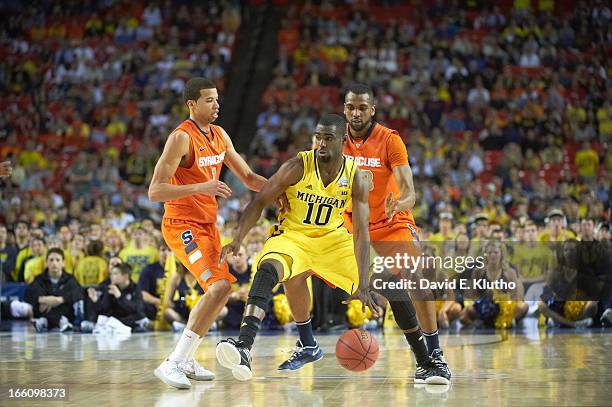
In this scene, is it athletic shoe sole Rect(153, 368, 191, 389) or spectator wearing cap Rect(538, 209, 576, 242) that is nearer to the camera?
athletic shoe sole Rect(153, 368, 191, 389)

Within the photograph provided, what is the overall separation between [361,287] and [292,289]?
0.86 metres

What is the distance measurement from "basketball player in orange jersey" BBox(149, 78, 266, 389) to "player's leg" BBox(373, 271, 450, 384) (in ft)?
4.00

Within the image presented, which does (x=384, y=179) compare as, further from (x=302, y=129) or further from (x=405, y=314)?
(x=302, y=129)

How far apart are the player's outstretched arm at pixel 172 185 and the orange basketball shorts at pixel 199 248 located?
12.4 inches

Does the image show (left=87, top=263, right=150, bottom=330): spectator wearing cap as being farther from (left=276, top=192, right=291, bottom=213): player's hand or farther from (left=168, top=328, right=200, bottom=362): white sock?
(left=276, top=192, right=291, bottom=213): player's hand

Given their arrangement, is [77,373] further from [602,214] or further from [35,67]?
[35,67]

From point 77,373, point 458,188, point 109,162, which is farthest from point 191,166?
point 109,162

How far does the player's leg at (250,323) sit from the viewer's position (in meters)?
6.43

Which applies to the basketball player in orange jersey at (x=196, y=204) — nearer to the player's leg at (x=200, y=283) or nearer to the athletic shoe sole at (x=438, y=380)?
the player's leg at (x=200, y=283)

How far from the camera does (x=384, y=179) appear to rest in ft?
25.7

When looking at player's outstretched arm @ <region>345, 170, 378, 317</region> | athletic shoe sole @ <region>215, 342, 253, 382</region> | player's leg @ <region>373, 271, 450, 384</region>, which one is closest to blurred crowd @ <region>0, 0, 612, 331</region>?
player's leg @ <region>373, 271, 450, 384</region>

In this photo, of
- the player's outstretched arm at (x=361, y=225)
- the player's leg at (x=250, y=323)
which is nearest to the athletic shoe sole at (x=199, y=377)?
the player's leg at (x=250, y=323)

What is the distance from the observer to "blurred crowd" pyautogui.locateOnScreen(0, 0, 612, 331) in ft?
A: 40.8

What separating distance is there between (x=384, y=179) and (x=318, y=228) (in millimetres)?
956
